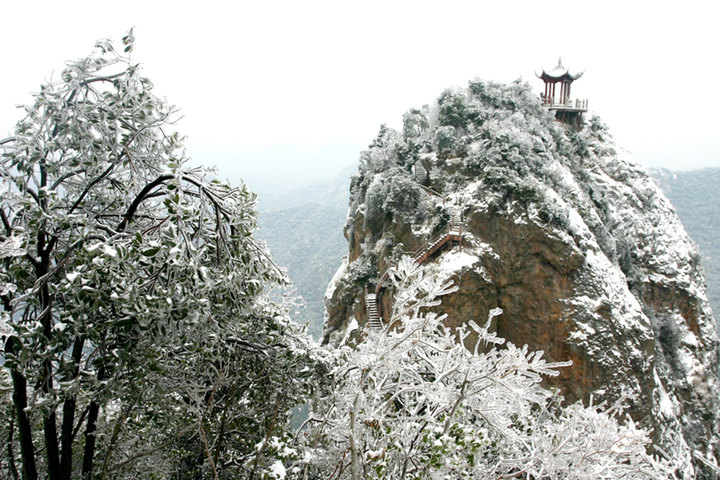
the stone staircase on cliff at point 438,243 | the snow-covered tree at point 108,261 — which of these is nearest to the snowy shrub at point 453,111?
the stone staircase on cliff at point 438,243

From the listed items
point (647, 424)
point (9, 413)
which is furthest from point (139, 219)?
point (647, 424)

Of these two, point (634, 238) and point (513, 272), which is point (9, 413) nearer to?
point (513, 272)

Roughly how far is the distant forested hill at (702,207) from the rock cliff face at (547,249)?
55.8 meters

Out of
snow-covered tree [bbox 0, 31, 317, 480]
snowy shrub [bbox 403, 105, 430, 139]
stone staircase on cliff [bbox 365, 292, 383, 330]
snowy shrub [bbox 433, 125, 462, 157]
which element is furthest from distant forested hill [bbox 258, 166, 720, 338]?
snow-covered tree [bbox 0, 31, 317, 480]

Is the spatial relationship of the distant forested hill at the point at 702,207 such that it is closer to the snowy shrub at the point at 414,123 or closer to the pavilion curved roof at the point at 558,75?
the pavilion curved roof at the point at 558,75

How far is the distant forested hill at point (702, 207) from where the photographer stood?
72.4m

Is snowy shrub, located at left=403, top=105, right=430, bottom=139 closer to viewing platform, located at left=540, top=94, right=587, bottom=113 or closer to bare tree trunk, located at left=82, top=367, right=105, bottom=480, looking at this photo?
viewing platform, located at left=540, top=94, right=587, bottom=113

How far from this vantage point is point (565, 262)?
16.4 m

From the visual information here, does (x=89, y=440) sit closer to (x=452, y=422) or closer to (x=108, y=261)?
(x=108, y=261)

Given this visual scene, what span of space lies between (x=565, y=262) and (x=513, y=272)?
1.90 metres

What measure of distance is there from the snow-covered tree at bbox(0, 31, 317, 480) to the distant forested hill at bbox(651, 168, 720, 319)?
80.5 m

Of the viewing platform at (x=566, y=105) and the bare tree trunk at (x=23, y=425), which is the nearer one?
the bare tree trunk at (x=23, y=425)

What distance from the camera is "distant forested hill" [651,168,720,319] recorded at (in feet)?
238

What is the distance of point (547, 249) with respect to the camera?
16516 millimetres
